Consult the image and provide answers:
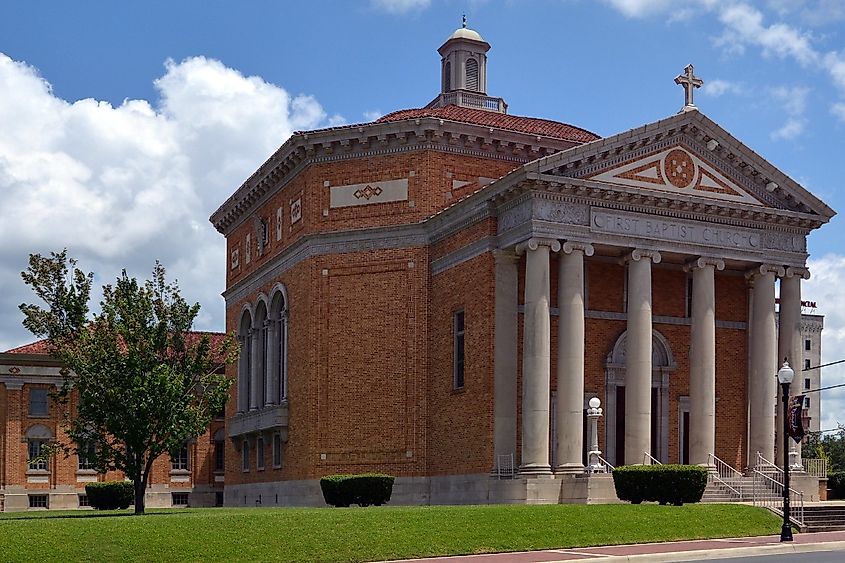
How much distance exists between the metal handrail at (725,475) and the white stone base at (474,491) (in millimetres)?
3664

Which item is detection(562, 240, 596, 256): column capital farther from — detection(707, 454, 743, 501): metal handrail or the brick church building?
detection(707, 454, 743, 501): metal handrail

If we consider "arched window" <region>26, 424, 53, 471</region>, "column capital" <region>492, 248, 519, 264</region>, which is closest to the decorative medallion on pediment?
"column capital" <region>492, 248, 519, 264</region>

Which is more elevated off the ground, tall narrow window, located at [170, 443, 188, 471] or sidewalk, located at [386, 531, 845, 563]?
sidewalk, located at [386, 531, 845, 563]

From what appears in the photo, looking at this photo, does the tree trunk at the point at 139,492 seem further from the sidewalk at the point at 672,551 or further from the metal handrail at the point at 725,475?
the metal handrail at the point at 725,475

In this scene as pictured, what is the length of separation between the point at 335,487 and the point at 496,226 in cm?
986

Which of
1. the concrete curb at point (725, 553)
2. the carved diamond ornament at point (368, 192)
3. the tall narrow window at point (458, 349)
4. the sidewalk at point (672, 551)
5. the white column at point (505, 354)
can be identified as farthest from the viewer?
the carved diamond ornament at point (368, 192)

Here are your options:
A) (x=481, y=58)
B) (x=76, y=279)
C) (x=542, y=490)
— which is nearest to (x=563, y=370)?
(x=542, y=490)

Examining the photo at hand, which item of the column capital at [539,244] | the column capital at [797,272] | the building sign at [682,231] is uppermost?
the building sign at [682,231]

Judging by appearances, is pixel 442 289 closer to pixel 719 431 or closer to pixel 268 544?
pixel 719 431

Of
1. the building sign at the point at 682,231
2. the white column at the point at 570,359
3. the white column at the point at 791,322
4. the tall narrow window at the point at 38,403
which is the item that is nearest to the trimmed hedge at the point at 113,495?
the tall narrow window at the point at 38,403

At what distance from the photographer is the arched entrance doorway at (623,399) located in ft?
132

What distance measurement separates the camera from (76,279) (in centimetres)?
3775

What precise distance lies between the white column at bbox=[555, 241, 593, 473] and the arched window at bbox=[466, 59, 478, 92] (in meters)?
19.0

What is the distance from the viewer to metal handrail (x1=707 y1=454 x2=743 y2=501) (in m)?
35.9
